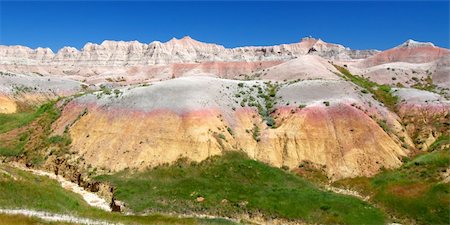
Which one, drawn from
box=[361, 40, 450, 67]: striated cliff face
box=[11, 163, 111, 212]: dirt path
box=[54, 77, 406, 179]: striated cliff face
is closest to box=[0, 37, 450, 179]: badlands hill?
box=[54, 77, 406, 179]: striated cliff face

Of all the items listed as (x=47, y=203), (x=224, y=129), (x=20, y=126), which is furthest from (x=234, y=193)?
(x=20, y=126)

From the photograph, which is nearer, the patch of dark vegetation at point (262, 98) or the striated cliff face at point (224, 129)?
the striated cliff face at point (224, 129)

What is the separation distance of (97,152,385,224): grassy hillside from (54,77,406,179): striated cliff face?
2.47m

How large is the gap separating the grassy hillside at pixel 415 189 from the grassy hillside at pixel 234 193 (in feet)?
7.73

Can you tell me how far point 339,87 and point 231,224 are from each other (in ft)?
115

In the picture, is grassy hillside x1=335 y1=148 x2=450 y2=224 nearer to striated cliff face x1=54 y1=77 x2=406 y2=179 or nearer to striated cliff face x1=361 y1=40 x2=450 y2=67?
striated cliff face x1=54 y1=77 x2=406 y2=179

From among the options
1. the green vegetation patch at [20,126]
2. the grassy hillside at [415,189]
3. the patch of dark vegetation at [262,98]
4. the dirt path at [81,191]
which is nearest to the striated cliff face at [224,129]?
the patch of dark vegetation at [262,98]

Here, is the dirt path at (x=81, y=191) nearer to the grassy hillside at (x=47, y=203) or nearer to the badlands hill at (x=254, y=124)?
the badlands hill at (x=254, y=124)

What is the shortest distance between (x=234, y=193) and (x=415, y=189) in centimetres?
1643

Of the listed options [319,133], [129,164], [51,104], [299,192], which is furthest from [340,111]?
[51,104]

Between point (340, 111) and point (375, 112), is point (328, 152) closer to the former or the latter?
point (340, 111)

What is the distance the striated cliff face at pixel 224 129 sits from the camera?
49344mm

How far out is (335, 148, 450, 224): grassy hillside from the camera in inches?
1423

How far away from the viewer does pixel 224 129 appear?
2093 inches
